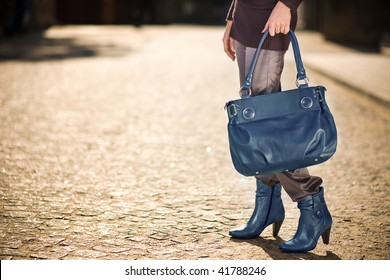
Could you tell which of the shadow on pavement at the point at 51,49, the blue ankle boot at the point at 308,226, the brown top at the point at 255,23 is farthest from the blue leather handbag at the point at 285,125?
the shadow on pavement at the point at 51,49

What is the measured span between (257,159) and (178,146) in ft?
10.9

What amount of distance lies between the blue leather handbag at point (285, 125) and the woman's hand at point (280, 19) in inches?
2.9

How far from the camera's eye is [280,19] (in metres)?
3.13

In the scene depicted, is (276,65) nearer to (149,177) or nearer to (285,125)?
(285,125)

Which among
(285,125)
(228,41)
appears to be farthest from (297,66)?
(228,41)

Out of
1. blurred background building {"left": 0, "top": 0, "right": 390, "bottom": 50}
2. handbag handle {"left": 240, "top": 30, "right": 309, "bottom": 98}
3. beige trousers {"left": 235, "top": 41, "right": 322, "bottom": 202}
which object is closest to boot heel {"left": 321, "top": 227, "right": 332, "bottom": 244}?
beige trousers {"left": 235, "top": 41, "right": 322, "bottom": 202}

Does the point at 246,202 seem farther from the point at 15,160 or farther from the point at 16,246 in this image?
the point at 15,160

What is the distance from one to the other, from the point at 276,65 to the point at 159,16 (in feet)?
156

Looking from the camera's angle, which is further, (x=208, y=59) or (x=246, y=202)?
(x=208, y=59)

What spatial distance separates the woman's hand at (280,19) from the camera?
3.13 m

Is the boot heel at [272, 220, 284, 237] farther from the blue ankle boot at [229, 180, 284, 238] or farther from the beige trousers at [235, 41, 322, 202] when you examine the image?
the beige trousers at [235, 41, 322, 202]
